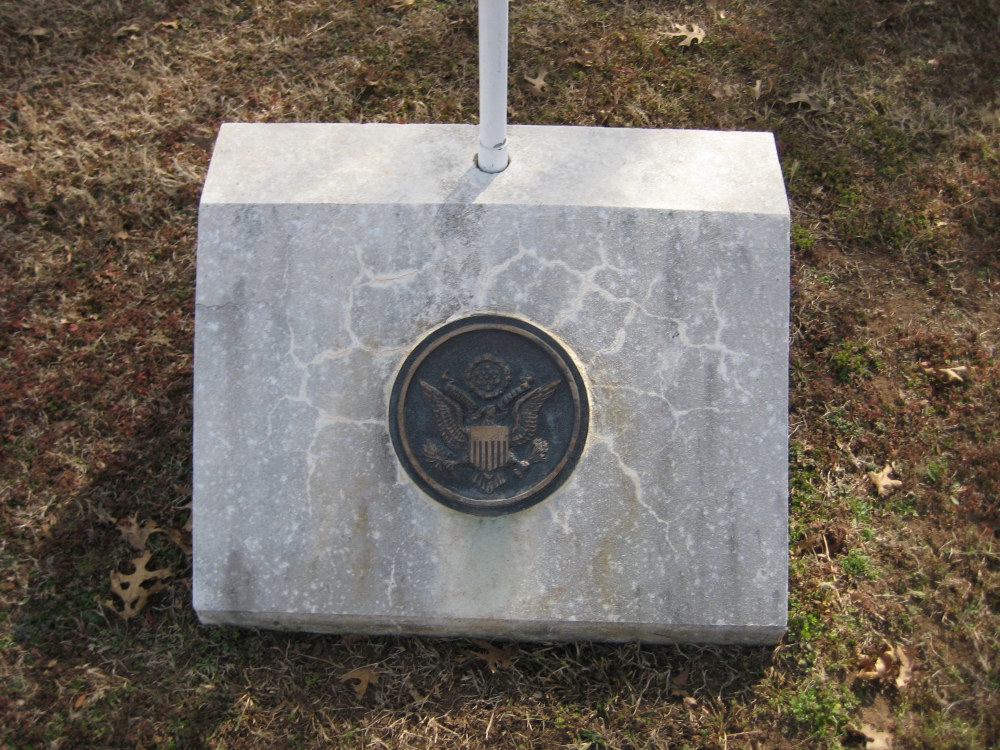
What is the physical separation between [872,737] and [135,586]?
2.91m

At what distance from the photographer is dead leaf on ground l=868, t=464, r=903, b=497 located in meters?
3.17

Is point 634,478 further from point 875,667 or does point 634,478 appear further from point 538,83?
point 538,83

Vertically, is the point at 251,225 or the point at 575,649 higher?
the point at 251,225

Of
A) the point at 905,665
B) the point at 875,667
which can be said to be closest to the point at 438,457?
the point at 875,667

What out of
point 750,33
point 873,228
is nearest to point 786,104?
point 750,33

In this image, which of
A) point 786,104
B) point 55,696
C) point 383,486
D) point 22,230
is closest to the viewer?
point 383,486

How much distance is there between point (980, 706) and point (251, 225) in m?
3.31

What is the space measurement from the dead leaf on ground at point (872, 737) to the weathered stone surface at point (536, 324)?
60 cm

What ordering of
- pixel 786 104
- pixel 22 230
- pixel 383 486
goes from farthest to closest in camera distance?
pixel 786 104 → pixel 22 230 → pixel 383 486

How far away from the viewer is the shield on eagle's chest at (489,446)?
2.55m

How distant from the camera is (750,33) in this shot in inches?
156

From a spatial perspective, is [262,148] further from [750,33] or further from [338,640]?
[750,33]

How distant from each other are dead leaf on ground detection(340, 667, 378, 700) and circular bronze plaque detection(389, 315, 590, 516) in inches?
32.6

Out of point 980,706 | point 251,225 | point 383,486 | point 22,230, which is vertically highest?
point 251,225
